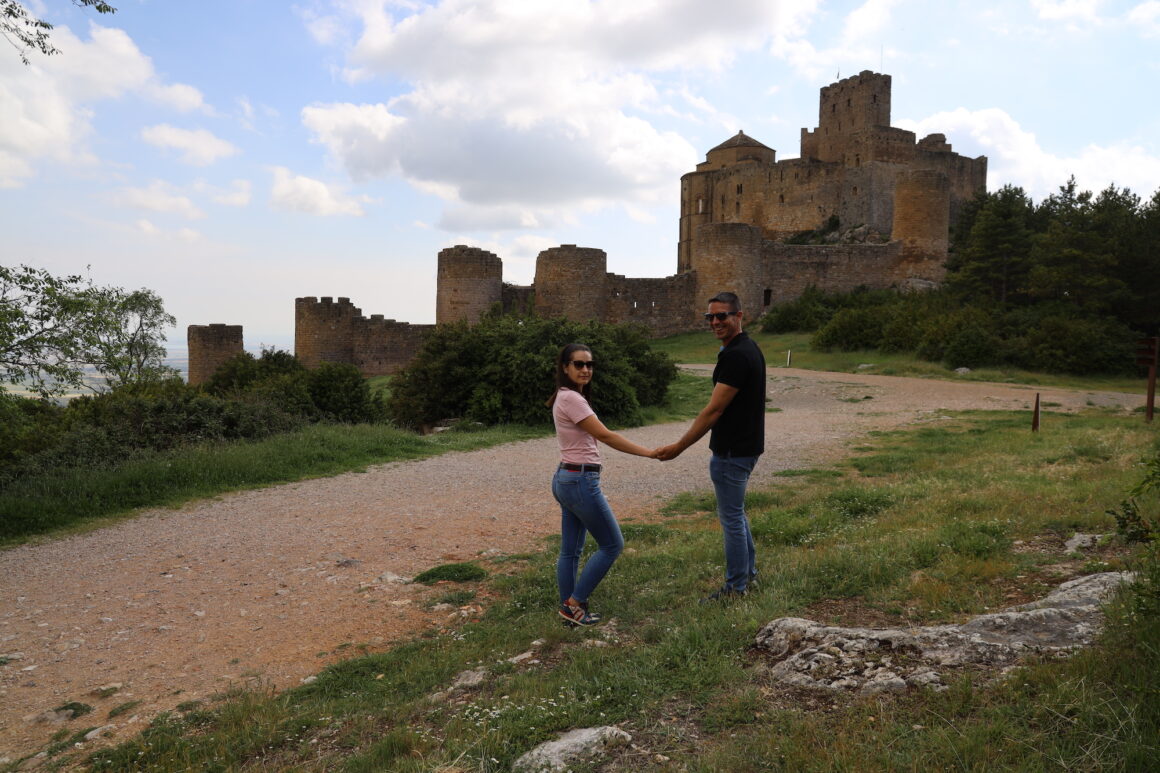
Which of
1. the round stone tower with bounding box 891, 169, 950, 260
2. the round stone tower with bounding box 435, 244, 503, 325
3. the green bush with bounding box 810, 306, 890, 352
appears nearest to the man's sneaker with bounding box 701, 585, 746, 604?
the green bush with bounding box 810, 306, 890, 352

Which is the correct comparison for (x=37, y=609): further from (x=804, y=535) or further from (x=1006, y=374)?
(x=1006, y=374)

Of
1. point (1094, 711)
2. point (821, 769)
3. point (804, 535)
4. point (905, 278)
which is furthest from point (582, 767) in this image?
point (905, 278)

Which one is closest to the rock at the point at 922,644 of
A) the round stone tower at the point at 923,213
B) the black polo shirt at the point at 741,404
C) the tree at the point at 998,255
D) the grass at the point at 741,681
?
the grass at the point at 741,681

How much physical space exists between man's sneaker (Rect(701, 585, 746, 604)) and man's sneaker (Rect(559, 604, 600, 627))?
0.66 meters

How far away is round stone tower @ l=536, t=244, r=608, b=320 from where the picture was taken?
3438cm

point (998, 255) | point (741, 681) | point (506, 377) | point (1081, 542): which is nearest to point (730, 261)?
point (998, 255)

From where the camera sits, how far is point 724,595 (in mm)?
4570

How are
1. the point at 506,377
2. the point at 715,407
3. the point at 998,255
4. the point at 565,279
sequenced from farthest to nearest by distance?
the point at 565,279 → the point at 998,255 → the point at 506,377 → the point at 715,407

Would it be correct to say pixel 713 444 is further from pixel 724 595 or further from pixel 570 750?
pixel 570 750

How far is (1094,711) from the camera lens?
2.48 m

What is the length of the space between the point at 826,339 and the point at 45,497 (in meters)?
25.9

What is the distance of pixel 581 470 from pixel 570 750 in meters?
1.72

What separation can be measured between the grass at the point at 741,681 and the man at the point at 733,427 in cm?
32

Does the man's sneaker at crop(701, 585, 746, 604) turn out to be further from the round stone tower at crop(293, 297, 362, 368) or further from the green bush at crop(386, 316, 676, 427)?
the round stone tower at crop(293, 297, 362, 368)
